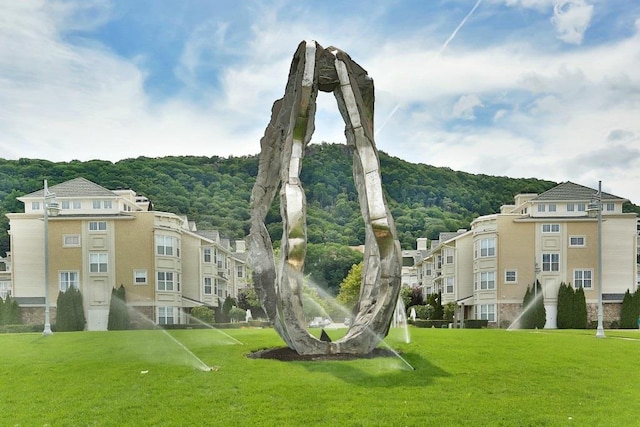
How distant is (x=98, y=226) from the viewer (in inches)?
1454

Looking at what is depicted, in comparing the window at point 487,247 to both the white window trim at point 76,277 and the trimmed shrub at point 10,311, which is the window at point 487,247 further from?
the trimmed shrub at point 10,311

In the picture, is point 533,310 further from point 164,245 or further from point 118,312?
point 118,312

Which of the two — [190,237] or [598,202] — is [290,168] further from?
[190,237]

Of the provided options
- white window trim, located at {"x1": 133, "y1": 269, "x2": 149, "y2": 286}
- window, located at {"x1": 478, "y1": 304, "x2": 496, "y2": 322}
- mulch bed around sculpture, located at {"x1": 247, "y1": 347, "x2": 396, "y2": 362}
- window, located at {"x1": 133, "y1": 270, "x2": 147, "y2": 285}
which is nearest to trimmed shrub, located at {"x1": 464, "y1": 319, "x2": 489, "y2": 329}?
window, located at {"x1": 478, "y1": 304, "x2": 496, "y2": 322}

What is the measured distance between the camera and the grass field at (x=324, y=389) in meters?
9.53

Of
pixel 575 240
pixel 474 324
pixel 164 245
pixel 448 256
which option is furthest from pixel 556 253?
pixel 164 245

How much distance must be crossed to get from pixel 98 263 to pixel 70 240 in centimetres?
235

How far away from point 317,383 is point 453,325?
2996cm

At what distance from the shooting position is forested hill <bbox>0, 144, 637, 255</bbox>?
4078 cm

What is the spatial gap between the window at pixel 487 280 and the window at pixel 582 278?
17.2 ft

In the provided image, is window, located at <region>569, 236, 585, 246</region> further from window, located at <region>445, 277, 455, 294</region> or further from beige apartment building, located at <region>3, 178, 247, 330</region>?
beige apartment building, located at <region>3, 178, 247, 330</region>

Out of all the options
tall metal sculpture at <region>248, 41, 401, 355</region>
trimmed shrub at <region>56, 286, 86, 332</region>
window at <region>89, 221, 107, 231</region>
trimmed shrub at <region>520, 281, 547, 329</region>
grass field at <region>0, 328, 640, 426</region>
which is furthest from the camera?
window at <region>89, 221, 107, 231</region>

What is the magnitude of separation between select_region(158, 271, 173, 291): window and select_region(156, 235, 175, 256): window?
1347 mm

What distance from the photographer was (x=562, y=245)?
38.8 m
